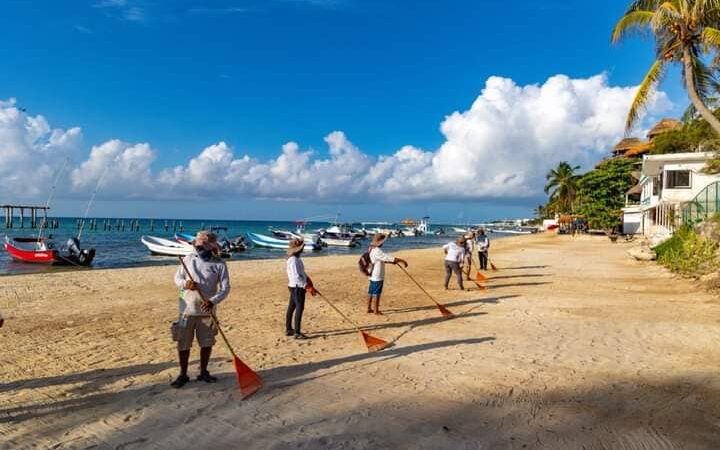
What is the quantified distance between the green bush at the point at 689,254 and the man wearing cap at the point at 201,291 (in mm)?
15875

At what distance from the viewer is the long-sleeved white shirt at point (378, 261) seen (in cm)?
1016

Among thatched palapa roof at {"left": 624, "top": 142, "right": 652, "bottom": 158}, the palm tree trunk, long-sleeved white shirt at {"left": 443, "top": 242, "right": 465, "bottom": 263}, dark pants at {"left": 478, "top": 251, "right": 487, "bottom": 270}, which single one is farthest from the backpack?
thatched palapa roof at {"left": 624, "top": 142, "right": 652, "bottom": 158}

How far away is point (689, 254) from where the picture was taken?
57.0 ft

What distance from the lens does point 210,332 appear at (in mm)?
5750

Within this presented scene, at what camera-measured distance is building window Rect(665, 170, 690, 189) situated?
99.7 ft

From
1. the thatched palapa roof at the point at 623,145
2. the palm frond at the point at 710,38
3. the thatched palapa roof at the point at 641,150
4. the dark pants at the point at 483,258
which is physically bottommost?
the dark pants at the point at 483,258

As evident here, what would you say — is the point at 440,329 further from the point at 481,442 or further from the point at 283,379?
the point at 481,442

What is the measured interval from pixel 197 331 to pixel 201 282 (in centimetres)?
63

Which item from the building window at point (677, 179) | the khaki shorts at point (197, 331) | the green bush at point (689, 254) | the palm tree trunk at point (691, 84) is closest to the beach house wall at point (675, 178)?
the building window at point (677, 179)

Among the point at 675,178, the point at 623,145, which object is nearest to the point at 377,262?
the point at 675,178

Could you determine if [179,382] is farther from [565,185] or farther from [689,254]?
[565,185]

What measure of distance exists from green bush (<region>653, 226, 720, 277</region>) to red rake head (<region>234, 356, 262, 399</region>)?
50.6 feet

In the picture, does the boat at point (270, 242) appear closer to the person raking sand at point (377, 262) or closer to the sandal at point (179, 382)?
the person raking sand at point (377, 262)

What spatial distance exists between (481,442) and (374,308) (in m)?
6.85
